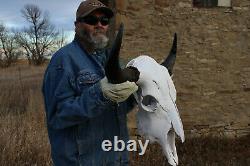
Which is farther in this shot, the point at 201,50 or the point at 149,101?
the point at 201,50

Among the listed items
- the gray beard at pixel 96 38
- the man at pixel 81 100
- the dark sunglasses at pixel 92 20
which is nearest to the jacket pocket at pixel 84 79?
the man at pixel 81 100

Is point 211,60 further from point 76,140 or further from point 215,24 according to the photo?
point 76,140

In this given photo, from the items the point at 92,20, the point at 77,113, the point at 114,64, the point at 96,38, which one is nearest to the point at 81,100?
the point at 77,113

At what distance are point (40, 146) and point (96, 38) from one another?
3946 mm

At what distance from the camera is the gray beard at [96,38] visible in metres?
2.93

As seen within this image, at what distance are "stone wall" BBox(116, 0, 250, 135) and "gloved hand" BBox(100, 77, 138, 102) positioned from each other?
17.9 ft

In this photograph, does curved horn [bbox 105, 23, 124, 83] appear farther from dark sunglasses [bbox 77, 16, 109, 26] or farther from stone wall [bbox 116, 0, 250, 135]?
stone wall [bbox 116, 0, 250, 135]

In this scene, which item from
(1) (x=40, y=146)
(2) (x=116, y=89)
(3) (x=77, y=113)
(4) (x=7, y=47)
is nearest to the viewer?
(2) (x=116, y=89)

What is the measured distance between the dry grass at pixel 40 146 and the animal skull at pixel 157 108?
3787 mm

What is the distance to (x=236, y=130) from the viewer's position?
9297mm

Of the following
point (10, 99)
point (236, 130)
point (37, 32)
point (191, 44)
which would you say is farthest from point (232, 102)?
point (37, 32)

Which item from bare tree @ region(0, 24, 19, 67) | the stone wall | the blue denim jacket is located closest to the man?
the blue denim jacket

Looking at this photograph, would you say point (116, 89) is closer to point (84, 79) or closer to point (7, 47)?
point (84, 79)

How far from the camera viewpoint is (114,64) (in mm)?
A: 2354
